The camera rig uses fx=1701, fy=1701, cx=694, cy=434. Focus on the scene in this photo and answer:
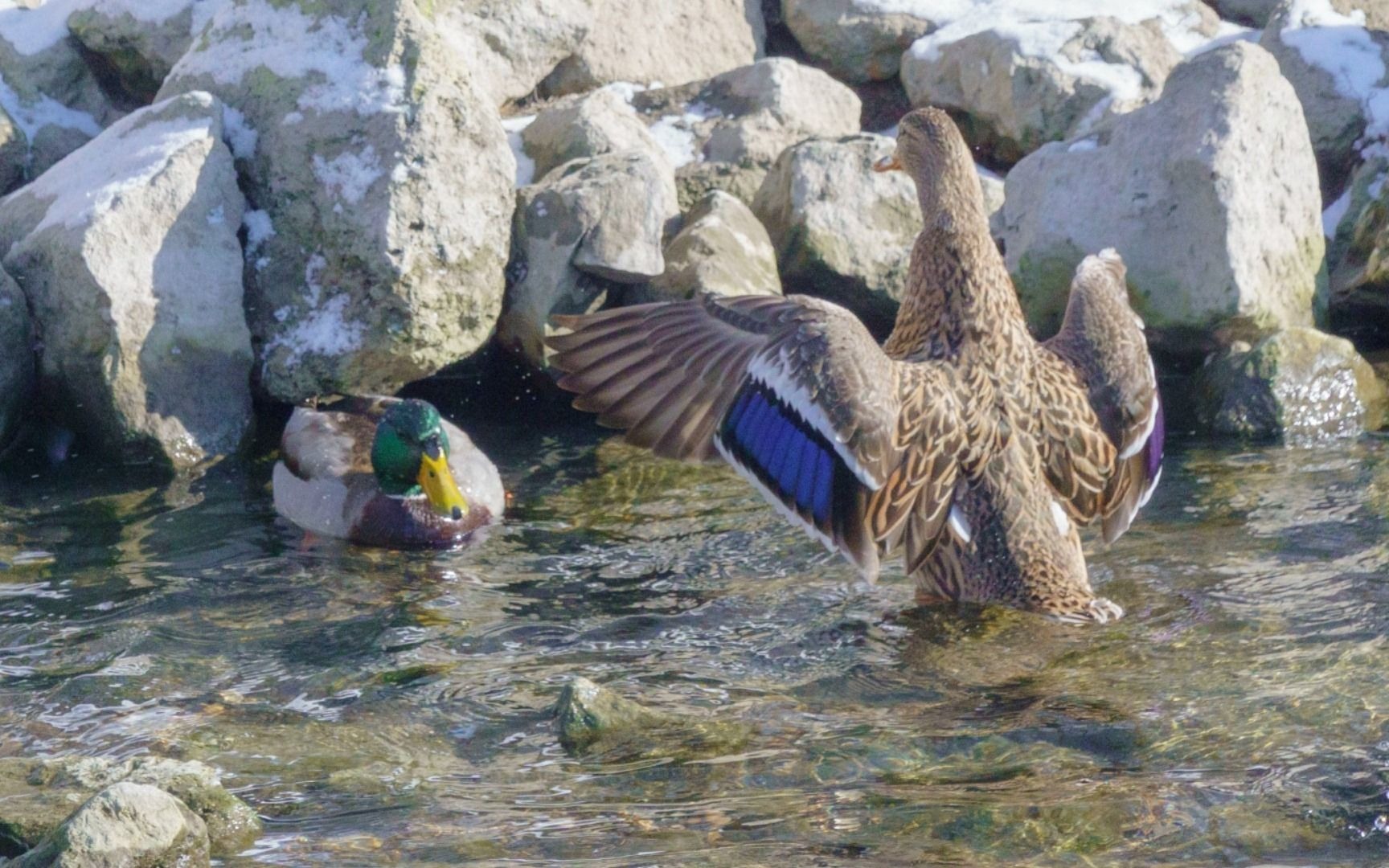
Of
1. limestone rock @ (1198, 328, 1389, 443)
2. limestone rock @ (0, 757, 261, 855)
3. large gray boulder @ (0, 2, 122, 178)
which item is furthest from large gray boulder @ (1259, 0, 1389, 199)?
limestone rock @ (0, 757, 261, 855)

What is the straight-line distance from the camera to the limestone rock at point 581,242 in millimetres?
7426

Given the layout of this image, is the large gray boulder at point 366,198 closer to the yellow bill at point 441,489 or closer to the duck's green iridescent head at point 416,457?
the duck's green iridescent head at point 416,457

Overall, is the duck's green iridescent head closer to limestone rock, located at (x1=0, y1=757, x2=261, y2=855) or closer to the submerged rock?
the submerged rock

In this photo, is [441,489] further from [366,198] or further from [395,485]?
[366,198]

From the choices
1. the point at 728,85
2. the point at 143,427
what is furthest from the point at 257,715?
the point at 728,85

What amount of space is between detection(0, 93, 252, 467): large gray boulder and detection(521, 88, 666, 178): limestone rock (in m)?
1.66

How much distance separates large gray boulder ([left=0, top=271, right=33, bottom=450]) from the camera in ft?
22.8

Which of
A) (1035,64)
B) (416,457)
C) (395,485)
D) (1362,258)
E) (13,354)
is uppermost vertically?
(1035,64)

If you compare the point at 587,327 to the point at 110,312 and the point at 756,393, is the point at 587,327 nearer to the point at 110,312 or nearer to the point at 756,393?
the point at 756,393

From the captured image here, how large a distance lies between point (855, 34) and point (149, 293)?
444cm

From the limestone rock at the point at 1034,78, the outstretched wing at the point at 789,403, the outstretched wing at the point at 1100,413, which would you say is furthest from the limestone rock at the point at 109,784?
the limestone rock at the point at 1034,78

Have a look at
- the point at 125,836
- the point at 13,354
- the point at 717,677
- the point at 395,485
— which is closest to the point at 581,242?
the point at 395,485

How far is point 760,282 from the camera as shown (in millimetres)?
7562

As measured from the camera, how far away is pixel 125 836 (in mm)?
3340
